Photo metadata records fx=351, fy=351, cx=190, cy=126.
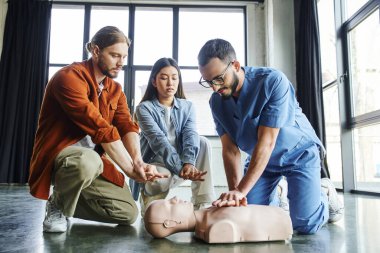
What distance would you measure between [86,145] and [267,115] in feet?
2.75

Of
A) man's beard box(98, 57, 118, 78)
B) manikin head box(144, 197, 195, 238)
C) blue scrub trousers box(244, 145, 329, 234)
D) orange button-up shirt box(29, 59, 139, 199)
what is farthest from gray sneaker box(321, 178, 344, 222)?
man's beard box(98, 57, 118, 78)

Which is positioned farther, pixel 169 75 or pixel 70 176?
pixel 169 75

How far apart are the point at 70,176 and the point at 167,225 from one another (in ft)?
1.43

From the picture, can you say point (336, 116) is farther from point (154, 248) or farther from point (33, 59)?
point (33, 59)

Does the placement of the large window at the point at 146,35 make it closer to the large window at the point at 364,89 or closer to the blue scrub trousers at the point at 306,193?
the large window at the point at 364,89

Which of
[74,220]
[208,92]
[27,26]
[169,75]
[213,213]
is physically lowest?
[74,220]

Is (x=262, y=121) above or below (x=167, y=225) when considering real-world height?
above

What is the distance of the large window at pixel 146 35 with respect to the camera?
549 centimetres

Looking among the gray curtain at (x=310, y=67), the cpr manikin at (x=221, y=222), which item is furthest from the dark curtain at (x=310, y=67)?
the cpr manikin at (x=221, y=222)

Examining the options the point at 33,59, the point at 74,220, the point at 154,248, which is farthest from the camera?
the point at 33,59

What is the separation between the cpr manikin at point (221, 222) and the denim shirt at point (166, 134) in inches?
23.1

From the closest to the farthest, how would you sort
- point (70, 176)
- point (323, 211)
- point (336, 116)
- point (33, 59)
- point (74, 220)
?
point (70, 176) < point (323, 211) < point (74, 220) < point (336, 116) < point (33, 59)

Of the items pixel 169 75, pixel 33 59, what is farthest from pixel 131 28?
pixel 169 75

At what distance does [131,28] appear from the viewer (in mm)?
5504
